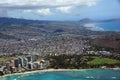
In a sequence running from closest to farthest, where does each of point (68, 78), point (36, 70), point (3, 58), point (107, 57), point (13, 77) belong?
point (68, 78)
point (13, 77)
point (36, 70)
point (107, 57)
point (3, 58)

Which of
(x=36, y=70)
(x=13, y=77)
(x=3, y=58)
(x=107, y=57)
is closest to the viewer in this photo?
(x=13, y=77)

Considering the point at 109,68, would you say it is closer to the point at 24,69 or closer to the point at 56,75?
the point at 56,75

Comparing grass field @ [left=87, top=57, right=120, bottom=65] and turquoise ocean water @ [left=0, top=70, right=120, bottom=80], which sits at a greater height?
grass field @ [left=87, top=57, right=120, bottom=65]

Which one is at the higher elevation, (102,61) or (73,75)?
(102,61)

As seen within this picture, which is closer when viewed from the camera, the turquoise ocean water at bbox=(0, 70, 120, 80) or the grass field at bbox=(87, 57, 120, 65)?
the turquoise ocean water at bbox=(0, 70, 120, 80)

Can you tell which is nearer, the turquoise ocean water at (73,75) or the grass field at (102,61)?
the turquoise ocean water at (73,75)

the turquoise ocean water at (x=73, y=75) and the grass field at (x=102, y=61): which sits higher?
the grass field at (x=102, y=61)

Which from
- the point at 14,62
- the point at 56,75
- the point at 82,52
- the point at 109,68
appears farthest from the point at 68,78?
the point at 82,52

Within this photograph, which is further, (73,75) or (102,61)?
(102,61)
